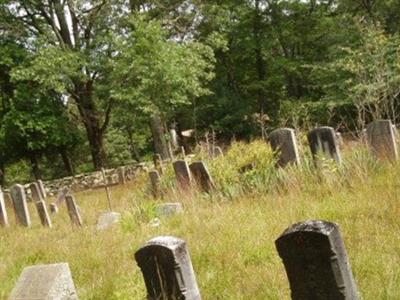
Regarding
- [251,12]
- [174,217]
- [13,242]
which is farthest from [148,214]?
[251,12]

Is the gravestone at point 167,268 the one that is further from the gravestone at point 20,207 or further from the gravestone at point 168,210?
the gravestone at point 20,207

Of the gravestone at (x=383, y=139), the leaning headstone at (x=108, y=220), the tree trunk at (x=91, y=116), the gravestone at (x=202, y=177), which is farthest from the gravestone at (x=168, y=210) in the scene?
the tree trunk at (x=91, y=116)

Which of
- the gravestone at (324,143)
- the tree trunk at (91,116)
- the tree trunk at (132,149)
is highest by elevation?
the tree trunk at (91,116)

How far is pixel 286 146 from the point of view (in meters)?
8.59

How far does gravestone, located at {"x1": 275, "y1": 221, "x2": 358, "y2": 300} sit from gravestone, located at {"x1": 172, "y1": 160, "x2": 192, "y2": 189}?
→ 7.11 m

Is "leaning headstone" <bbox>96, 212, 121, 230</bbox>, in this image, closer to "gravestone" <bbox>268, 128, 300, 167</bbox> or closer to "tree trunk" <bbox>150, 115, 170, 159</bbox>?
"gravestone" <bbox>268, 128, 300, 167</bbox>

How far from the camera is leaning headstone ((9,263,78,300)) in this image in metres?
3.00

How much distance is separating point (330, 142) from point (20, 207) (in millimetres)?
7227

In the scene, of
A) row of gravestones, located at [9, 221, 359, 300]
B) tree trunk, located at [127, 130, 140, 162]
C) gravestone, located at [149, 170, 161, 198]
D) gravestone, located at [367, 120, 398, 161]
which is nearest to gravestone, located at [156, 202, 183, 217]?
gravestone, located at [149, 170, 161, 198]

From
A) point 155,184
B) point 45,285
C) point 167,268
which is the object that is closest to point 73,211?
point 155,184

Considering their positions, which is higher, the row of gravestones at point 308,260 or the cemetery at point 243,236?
the row of gravestones at point 308,260

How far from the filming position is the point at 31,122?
2547 cm

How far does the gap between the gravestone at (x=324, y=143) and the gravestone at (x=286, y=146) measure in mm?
574

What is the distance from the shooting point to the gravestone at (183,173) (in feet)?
31.4
